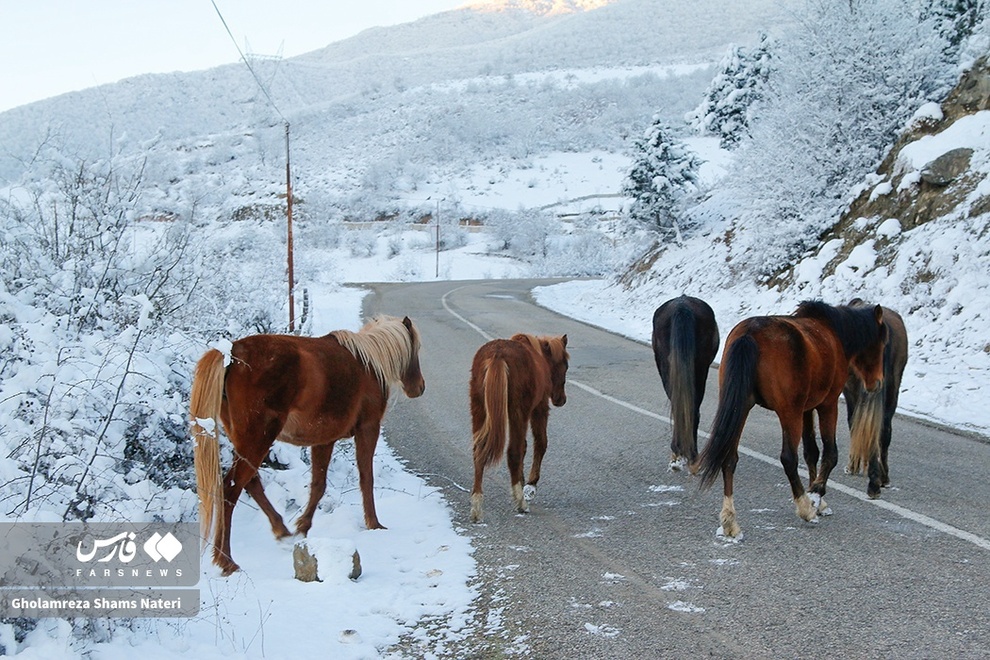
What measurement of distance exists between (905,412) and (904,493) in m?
3.96

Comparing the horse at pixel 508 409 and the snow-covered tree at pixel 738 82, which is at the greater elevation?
the snow-covered tree at pixel 738 82

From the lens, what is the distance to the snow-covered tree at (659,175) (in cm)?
2472

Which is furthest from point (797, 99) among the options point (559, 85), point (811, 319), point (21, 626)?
point (559, 85)

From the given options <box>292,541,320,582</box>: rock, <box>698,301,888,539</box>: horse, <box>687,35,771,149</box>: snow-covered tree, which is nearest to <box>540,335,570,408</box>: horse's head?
<box>698,301,888,539</box>: horse

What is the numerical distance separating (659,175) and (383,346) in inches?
785

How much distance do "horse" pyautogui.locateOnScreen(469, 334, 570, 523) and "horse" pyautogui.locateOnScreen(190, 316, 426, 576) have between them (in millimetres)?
686

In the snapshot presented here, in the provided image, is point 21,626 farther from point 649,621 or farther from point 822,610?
point 822,610

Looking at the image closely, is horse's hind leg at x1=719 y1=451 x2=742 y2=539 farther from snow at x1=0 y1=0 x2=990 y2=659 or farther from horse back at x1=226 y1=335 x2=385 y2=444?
horse back at x1=226 y1=335 x2=385 y2=444

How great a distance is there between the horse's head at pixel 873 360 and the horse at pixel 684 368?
1369mm

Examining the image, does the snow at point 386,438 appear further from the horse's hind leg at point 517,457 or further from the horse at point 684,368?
the horse at point 684,368

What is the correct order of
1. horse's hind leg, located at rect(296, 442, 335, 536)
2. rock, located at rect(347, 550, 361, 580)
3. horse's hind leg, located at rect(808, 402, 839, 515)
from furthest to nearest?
horse's hind leg, located at rect(808, 402, 839, 515) → horse's hind leg, located at rect(296, 442, 335, 536) → rock, located at rect(347, 550, 361, 580)

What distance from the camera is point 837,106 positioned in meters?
19.2

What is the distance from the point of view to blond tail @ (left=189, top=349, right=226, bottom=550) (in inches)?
188

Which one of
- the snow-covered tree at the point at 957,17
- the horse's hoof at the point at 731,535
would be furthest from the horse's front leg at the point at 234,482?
the snow-covered tree at the point at 957,17
